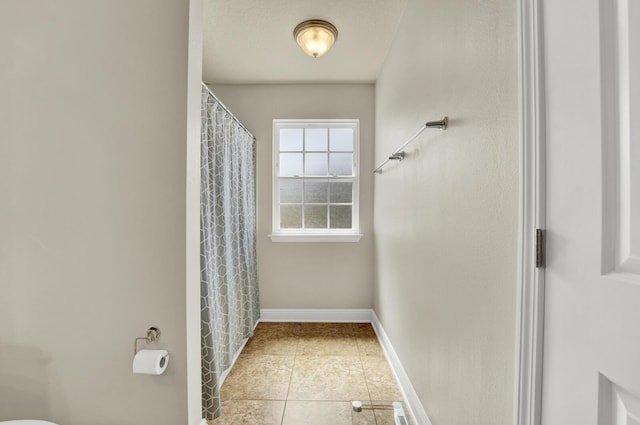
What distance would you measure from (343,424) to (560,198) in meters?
1.49

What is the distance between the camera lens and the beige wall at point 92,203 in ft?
3.51

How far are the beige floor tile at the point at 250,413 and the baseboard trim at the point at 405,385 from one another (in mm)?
703

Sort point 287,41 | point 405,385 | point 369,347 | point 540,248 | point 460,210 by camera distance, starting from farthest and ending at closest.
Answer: point 369,347, point 287,41, point 405,385, point 460,210, point 540,248

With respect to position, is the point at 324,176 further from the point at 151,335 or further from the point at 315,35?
the point at 151,335

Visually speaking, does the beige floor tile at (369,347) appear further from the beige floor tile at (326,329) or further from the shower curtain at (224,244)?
the shower curtain at (224,244)

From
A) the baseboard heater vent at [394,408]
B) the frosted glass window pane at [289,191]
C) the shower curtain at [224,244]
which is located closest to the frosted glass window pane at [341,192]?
the frosted glass window pane at [289,191]

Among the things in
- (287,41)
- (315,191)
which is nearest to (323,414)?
(315,191)

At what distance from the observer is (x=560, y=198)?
606 millimetres

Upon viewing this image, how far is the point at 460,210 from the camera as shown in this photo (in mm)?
1019

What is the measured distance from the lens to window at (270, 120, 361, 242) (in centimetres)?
285

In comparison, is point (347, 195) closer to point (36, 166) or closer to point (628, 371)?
point (36, 166)

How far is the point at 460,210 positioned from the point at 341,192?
1879 mm

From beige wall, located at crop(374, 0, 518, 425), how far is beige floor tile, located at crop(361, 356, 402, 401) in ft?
0.66

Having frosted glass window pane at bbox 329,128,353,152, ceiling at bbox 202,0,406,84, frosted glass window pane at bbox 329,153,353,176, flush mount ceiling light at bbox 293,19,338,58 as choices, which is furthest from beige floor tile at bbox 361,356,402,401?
ceiling at bbox 202,0,406,84
